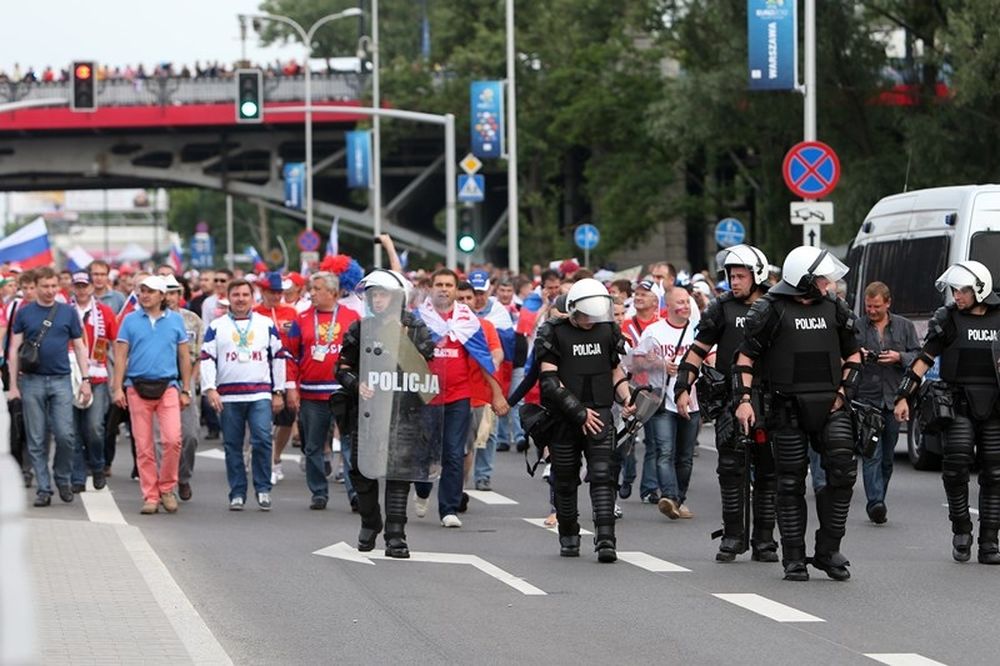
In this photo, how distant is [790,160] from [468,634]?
628 inches

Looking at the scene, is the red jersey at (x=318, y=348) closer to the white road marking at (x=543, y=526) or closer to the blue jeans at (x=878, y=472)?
the white road marking at (x=543, y=526)

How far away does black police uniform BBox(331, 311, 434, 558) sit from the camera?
12.1m

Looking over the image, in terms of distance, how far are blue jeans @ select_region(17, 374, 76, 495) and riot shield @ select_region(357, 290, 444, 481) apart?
439 centimetres

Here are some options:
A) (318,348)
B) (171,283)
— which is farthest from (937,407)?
(171,283)

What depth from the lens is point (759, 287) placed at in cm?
1212

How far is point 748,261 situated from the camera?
11.9 metres

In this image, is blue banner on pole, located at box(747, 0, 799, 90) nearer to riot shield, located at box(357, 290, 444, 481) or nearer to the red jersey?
the red jersey

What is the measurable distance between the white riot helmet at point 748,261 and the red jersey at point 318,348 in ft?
13.7

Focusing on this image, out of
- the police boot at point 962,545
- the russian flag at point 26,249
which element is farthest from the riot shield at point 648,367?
the russian flag at point 26,249

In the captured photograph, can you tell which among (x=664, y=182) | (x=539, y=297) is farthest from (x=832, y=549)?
(x=664, y=182)

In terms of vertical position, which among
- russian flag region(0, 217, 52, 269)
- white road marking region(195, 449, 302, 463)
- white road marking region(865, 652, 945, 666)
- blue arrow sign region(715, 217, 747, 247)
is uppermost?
blue arrow sign region(715, 217, 747, 247)

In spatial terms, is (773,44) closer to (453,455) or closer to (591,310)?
(453,455)

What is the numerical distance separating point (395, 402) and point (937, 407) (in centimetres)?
314

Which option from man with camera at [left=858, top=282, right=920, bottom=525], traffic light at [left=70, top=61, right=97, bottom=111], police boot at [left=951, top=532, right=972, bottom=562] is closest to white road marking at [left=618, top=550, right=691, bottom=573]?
police boot at [left=951, top=532, right=972, bottom=562]
